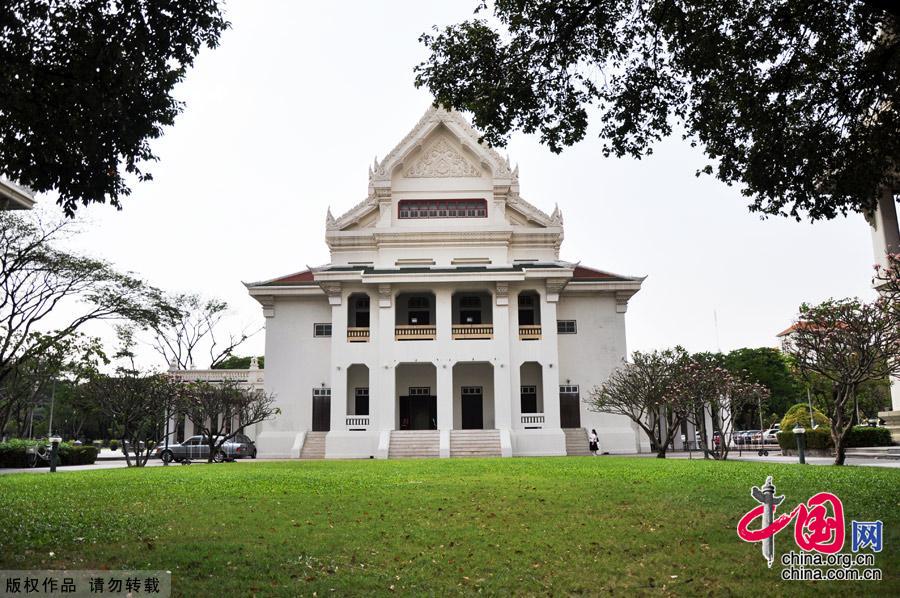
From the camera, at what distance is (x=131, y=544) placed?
6.75m

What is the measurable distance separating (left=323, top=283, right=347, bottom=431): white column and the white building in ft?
0.19

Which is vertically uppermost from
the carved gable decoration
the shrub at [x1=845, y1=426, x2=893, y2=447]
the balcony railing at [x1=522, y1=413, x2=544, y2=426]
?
the carved gable decoration

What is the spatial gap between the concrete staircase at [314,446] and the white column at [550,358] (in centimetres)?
955

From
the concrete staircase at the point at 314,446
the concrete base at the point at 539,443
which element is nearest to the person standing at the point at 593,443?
the concrete base at the point at 539,443

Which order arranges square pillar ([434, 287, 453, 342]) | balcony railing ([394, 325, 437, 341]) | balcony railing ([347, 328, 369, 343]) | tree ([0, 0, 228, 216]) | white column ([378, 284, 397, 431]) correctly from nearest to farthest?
tree ([0, 0, 228, 216]), white column ([378, 284, 397, 431]), square pillar ([434, 287, 453, 342]), balcony railing ([394, 325, 437, 341]), balcony railing ([347, 328, 369, 343])

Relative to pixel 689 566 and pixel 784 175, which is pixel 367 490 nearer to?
pixel 689 566

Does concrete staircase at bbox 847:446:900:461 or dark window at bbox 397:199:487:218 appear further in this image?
dark window at bbox 397:199:487:218

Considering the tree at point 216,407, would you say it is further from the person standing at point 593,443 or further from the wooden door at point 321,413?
the person standing at point 593,443

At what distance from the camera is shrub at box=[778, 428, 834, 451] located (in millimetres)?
24516

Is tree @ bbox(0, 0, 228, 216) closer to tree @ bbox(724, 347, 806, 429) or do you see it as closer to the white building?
the white building

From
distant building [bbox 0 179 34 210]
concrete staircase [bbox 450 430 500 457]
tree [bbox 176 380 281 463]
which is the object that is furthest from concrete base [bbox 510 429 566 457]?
distant building [bbox 0 179 34 210]

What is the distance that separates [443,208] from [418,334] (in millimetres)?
6576

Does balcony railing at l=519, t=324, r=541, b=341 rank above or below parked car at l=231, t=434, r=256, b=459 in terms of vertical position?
above

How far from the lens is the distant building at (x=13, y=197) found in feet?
53.9
